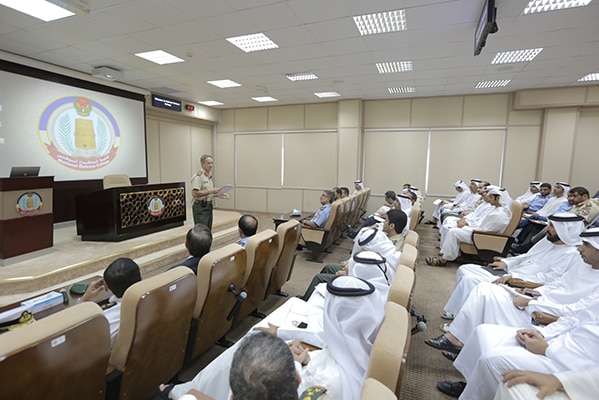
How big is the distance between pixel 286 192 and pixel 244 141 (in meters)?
2.19

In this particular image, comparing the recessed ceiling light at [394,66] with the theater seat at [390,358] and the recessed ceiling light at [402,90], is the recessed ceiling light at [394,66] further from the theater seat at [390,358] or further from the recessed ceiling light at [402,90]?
the theater seat at [390,358]

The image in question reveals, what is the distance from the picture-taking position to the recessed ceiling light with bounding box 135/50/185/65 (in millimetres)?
4816

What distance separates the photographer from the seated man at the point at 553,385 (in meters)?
1.25

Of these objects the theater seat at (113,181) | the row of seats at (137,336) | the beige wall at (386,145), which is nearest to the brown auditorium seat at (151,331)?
the row of seats at (137,336)

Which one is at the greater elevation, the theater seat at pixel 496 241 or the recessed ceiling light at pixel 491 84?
the recessed ceiling light at pixel 491 84

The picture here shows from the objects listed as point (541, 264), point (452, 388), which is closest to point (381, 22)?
point (541, 264)

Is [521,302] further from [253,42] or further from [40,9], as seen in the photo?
[40,9]

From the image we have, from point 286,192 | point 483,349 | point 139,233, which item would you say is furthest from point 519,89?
point 139,233

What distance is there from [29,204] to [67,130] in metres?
2.65

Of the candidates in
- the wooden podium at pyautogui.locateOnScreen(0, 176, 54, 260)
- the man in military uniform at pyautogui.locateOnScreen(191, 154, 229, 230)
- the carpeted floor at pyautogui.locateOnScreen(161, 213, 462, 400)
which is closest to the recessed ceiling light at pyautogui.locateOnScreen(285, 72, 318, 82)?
the man in military uniform at pyautogui.locateOnScreen(191, 154, 229, 230)

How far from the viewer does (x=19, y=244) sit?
357cm

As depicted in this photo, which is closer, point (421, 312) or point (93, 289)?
point (93, 289)

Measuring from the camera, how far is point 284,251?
2.93 meters

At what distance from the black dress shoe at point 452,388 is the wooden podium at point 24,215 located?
4.64m
